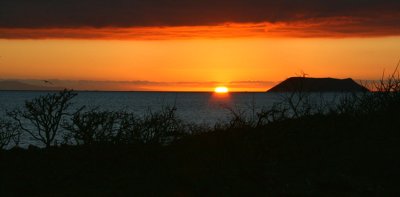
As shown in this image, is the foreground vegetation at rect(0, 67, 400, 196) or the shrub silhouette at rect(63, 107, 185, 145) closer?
the foreground vegetation at rect(0, 67, 400, 196)

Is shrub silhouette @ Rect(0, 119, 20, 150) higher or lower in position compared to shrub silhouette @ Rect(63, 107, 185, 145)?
lower

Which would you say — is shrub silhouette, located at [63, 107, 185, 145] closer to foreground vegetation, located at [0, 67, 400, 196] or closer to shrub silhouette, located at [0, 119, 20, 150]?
foreground vegetation, located at [0, 67, 400, 196]

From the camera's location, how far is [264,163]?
10906 millimetres

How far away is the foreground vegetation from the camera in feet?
31.7

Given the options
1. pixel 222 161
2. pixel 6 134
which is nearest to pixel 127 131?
pixel 222 161

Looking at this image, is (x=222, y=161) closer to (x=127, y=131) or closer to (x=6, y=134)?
(x=127, y=131)

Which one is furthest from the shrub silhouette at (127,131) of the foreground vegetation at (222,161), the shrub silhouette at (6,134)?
the shrub silhouette at (6,134)

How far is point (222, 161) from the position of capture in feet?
34.5

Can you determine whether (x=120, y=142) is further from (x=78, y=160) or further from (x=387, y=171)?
(x=387, y=171)

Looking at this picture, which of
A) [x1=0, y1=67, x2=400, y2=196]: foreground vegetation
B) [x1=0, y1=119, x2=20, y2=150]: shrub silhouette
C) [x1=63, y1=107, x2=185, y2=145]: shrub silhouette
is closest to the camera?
[x1=0, y1=67, x2=400, y2=196]: foreground vegetation

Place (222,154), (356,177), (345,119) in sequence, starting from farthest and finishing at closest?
(345,119) < (222,154) < (356,177)

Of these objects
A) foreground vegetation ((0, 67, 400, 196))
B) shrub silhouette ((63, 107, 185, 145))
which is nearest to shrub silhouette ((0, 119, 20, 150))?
foreground vegetation ((0, 67, 400, 196))

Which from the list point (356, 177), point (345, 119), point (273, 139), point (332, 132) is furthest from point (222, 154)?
point (345, 119)

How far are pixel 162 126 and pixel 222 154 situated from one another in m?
2.53
